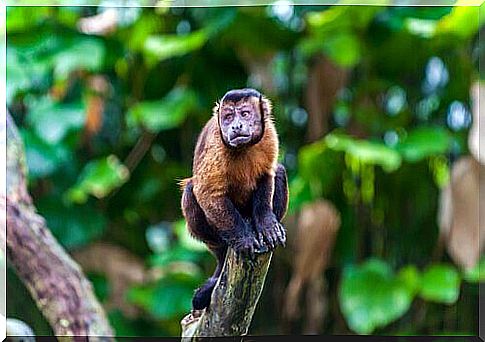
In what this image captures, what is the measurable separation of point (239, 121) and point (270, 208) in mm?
123

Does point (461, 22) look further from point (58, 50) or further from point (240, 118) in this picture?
point (240, 118)

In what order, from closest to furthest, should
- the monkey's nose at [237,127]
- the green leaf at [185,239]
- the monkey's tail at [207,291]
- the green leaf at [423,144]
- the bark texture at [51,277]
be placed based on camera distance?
the monkey's nose at [237,127], the monkey's tail at [207,291], the bark texture at [51,277], the green leaf at [185,239], the green leaf at [423,144]

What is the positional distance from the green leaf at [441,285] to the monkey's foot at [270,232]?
100 cm

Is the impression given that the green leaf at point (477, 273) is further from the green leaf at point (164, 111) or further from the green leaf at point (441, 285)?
the green leaf at point (164, 111)

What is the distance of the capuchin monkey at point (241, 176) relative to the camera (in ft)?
2.72

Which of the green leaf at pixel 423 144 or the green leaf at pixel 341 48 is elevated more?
the green leaf at pixel 341 48

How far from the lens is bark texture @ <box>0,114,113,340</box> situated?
121cm

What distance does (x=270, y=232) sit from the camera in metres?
0.86

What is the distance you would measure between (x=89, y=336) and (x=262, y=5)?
0.93 metres

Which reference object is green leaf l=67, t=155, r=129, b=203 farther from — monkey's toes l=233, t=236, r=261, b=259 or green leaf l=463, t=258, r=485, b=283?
monkey's toes l=233, t=236, r=261, b=259

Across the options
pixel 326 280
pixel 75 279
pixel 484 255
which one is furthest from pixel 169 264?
pixel 484 255

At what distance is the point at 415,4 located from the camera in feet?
6.02

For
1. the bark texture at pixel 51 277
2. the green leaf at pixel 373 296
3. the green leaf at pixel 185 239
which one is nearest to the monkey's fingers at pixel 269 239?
the bark texture at pixel 51 277

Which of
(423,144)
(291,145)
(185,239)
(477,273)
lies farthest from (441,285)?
(185,239)
